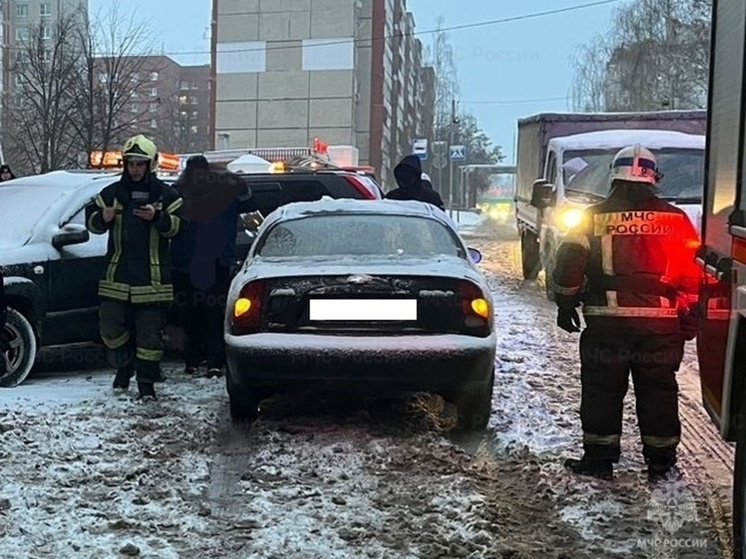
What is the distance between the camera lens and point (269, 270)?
5.85 m

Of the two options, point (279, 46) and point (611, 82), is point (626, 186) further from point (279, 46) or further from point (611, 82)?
point (279, 46)

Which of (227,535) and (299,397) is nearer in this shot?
(227,535)

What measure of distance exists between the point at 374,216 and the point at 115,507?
2816mm

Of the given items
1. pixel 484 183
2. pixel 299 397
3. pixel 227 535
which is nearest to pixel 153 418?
pixel 299 397

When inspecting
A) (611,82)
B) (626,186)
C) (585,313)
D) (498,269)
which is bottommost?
(498,269)

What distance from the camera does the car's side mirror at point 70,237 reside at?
735 cm

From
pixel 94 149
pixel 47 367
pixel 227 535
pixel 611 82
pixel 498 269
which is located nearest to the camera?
pixel 227 535

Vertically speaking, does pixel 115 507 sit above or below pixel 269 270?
below

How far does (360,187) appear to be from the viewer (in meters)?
9.99

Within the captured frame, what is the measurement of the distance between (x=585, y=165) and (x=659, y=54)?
3680cm

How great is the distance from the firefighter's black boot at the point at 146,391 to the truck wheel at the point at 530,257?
31.8ft

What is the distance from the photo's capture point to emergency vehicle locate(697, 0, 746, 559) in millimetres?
3590

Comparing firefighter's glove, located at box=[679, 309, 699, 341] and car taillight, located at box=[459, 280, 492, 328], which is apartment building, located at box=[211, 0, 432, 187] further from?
firefighter's glove, located at box=[679, 309, 699, 341]

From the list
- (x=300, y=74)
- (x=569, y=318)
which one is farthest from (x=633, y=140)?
(x=300, y=74)
